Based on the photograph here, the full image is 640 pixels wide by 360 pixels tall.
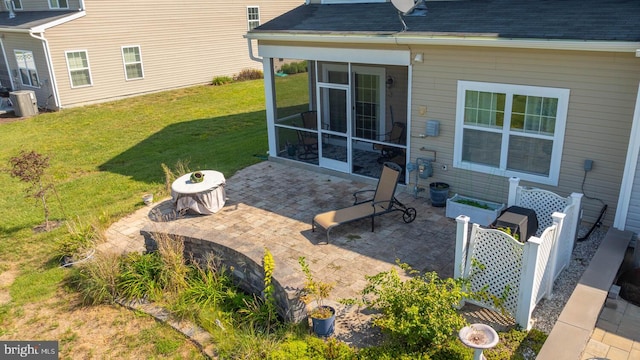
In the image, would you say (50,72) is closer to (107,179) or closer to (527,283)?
(107,179)

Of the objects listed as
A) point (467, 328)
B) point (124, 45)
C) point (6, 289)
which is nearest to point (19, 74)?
point (124, 45)

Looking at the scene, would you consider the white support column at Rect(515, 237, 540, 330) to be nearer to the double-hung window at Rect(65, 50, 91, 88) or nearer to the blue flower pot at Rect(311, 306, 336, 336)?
the blue flower pot at Rect(311, 306, 336, 336)

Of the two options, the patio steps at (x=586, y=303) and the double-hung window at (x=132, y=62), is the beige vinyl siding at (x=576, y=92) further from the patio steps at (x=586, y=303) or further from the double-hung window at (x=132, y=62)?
the double-hung window at (x=132, y=62)

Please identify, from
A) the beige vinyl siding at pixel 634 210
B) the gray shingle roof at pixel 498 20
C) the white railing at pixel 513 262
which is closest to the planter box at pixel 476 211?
the white railing at pixel 513 262

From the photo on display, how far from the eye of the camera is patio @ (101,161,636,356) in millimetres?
7332

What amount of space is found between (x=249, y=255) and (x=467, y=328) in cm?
319

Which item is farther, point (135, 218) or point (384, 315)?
point (135, 218)

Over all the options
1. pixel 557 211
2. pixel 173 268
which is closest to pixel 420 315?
pixel 557 211

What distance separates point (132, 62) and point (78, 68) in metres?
2.42

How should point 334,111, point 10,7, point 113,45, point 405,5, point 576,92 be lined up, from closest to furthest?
point 576,92 < point 405,5 < point 334,111 < point 113,45 < point 10,7

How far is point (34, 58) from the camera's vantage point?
1955 centimetres

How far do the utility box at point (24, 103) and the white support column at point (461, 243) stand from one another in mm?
18576

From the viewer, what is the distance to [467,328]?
16.3 feet

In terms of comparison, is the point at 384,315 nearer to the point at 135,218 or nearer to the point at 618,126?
the point at 618,126
